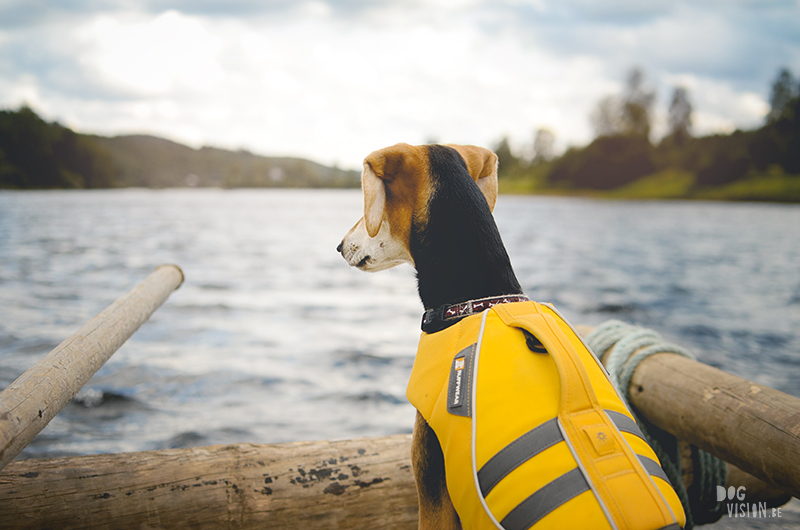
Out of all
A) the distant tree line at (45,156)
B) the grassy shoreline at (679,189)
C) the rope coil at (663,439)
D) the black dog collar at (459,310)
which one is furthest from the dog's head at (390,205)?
the distant tree line at (45,156)

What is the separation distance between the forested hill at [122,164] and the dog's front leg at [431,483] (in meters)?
26.2

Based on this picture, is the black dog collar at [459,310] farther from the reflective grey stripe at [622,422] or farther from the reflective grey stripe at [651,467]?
the reflective grey stripe at [651,467]

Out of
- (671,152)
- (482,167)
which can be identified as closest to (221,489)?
(482,167)

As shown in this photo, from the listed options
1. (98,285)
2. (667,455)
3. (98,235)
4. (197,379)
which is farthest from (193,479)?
(98,235)

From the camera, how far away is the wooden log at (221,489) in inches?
87.8

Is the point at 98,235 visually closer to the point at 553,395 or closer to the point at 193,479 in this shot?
the point at 193,479

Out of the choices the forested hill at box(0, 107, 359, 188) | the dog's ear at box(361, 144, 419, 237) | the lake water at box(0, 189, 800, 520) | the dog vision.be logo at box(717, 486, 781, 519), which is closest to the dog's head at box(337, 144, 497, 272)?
the dog's ear at box(361, 144, 419, 237)

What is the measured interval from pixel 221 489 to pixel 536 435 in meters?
1.83

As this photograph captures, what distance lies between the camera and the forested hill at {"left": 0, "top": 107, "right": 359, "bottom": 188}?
7838 centimetres

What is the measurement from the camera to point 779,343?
847 cm

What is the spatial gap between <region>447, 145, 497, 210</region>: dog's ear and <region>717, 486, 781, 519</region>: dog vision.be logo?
8.68 feet

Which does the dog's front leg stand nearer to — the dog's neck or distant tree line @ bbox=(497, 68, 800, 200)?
the dog's neck

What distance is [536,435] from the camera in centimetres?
151

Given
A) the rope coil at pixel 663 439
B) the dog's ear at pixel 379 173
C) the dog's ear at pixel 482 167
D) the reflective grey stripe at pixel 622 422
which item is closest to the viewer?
the reflective grey stripe at pixel 622 422
